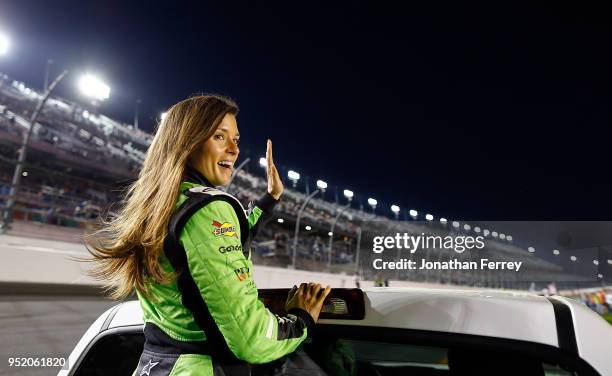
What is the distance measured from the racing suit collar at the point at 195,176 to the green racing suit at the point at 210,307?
0.13 meters

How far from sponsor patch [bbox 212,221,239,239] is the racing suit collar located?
28 cm

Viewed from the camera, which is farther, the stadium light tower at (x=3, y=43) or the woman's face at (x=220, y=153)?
the stadium light tower at (x=3, y=43)

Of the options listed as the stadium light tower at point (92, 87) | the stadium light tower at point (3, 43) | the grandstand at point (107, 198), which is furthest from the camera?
the stadium light tower at point (92, 87)

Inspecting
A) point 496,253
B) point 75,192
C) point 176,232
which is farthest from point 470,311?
point 75,192

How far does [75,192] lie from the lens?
34.7m

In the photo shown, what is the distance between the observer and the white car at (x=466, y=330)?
1.19 meters

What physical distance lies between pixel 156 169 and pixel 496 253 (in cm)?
1816

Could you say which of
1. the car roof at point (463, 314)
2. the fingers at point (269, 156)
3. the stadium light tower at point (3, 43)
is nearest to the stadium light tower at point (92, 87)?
the stadium light tower at point (3, 43)

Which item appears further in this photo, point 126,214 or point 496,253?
point 496,253

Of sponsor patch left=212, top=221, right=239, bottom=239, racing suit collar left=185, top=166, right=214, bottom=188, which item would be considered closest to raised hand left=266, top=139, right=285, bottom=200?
racing suit collar left=185, top=166, right=214, bottom=188

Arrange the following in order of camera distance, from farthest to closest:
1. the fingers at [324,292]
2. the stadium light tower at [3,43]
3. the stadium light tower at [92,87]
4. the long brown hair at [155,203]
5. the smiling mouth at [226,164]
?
the stadium light tower at [92,87] < the stadium light tower at [3,43] < the smiling mouth at [226,164] < the fingers at [324,292] < the long brown hair at [155,203]

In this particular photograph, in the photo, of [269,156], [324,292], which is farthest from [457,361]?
[269,156]

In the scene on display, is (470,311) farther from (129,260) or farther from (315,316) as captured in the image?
(129,260)

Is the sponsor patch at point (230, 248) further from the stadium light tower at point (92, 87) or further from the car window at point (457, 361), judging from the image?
the stadium light tower at point (92, 87)
